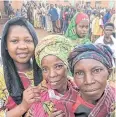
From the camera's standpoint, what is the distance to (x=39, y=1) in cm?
2173

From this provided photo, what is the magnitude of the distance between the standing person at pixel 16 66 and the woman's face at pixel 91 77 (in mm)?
623

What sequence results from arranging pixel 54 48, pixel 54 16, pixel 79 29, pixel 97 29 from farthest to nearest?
pixel 54 16
pixel 97 29
pixel 79 29
pixel 54 48

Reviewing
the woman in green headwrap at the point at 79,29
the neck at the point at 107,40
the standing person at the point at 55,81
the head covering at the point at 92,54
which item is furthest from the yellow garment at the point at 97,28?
the head covering at the point at 92,54

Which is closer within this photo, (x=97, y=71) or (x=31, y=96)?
(x=97, y=71)

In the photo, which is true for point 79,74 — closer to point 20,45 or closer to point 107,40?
point 20,45

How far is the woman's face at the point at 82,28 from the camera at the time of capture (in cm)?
458

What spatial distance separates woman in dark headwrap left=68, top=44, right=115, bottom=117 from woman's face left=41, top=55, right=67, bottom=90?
0.75 ft

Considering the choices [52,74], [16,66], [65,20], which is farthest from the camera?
[65,20]

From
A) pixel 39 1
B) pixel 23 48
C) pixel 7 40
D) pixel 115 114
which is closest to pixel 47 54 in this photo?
pixel 23 48

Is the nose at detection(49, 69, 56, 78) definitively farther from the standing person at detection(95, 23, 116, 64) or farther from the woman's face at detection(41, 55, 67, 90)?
the standing person at detection(95, 23, 116, 64)

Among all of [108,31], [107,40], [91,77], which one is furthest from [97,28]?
[91,77]

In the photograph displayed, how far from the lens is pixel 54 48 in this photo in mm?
2254

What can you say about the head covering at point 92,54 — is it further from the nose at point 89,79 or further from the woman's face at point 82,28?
the woman's face at point 82,28

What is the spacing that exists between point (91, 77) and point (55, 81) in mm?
414
